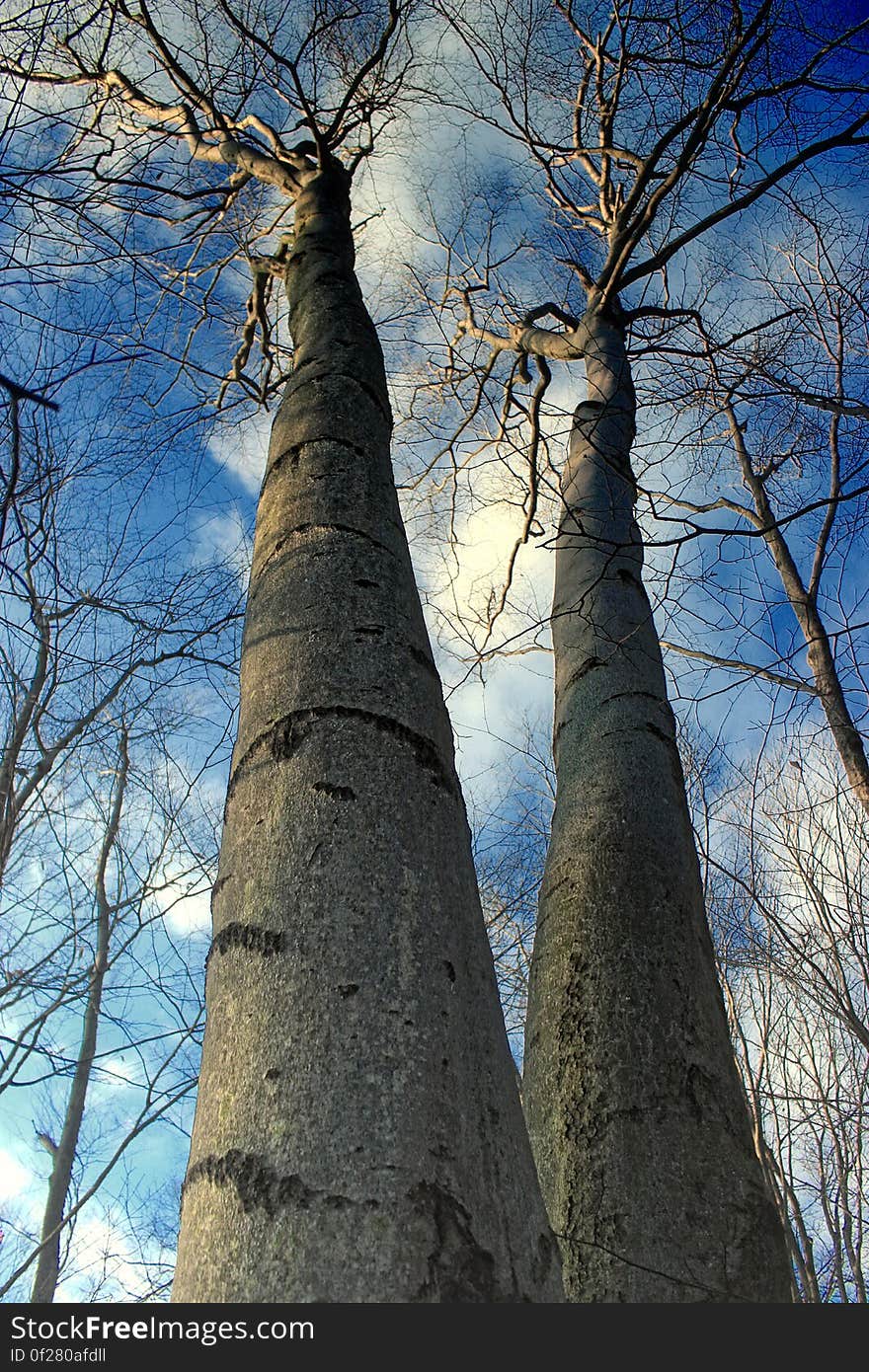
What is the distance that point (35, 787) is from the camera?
270 cm

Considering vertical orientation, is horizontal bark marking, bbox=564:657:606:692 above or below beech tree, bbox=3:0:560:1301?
above

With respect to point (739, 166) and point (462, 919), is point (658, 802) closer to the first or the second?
point (462, 919)

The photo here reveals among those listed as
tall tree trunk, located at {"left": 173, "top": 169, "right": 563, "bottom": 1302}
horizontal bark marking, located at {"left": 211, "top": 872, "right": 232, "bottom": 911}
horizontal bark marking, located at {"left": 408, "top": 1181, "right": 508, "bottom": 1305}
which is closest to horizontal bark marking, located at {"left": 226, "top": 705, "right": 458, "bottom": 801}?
tall tree trunk, located at {"left": 173, "top": 169, "right": 563, "bottom": 1302}

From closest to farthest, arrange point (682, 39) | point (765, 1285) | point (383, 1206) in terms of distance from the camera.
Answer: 1. point (383, 1206)
2. point (765, 1285)
3. point (682, 39)

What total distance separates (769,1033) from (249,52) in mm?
4176

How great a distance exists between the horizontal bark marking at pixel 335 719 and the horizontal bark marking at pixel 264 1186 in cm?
49

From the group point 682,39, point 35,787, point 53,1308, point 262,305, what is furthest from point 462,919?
point 262,305

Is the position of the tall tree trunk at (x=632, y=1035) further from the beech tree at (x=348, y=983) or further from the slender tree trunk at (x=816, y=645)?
the slender tree trunk at (x=816, y=645)

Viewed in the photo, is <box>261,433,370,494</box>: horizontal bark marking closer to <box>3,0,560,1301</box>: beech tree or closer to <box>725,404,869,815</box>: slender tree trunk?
<box>3,0,560,1301</box>: beech tree

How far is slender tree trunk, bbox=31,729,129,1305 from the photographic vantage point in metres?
3.84

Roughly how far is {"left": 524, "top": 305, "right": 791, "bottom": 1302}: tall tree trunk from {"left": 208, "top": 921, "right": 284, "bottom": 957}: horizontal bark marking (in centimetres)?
76

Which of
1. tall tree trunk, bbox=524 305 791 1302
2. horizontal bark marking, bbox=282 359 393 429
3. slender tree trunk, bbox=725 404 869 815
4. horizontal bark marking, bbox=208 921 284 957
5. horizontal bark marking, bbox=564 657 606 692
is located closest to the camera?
horizontal bark marking, bbox=208 921 284 957

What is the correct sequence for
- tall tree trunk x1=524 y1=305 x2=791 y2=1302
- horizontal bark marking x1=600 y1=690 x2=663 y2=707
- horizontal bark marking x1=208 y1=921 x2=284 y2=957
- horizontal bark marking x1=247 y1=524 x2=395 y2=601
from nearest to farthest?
horizontal bark marking x1=208 y1=921 x2=284 y2=957
tall tree trunk x1=524 y1=305 x2=791 y2=1302
horizontal bark marking x1=247 y1=524 x2=395 y2=601
horizontal bark marking x1=600 y1=690 x2=663 y2=707

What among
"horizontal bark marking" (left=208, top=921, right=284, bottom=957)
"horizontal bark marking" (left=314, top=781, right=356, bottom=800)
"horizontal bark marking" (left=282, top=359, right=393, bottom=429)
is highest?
"horizontal bark marking" (left=282, top=359, right=393, bottom=429)
